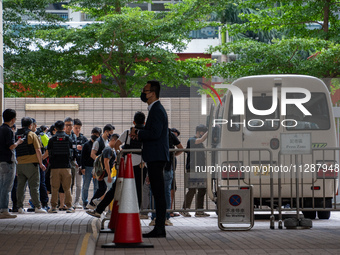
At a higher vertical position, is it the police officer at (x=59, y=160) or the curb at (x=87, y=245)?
the police officer at (x=59, y=160)

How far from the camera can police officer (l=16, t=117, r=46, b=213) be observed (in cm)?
1433

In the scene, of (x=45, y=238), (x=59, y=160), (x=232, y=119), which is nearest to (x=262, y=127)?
(x=232, y=119)

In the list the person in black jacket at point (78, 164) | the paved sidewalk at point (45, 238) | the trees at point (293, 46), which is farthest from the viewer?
the trees at point (293, 46)

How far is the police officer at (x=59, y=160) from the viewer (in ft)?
50.5

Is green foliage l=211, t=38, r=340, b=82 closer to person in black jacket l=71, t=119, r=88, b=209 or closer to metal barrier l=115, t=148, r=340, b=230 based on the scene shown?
person in black jacket l=71, t=119, r=88, b=209

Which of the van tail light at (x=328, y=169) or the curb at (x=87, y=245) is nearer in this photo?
the curb at (x=87, y=245)

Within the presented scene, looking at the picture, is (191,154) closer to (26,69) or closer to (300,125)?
(300,125)

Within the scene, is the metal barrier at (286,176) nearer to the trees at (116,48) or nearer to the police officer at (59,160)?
the police officer at (59,160)

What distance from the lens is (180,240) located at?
30.6ft

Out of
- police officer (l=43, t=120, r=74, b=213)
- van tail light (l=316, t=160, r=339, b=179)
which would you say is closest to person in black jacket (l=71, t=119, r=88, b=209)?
police officer (l=43, t=120, r=74, b=213)

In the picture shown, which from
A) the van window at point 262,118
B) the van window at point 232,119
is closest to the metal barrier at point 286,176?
the van window at point 232,119

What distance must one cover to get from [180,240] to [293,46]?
13.6 meters

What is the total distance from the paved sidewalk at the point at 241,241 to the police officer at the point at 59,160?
4374mm

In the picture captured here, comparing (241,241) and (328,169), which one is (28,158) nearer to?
(328,169)
